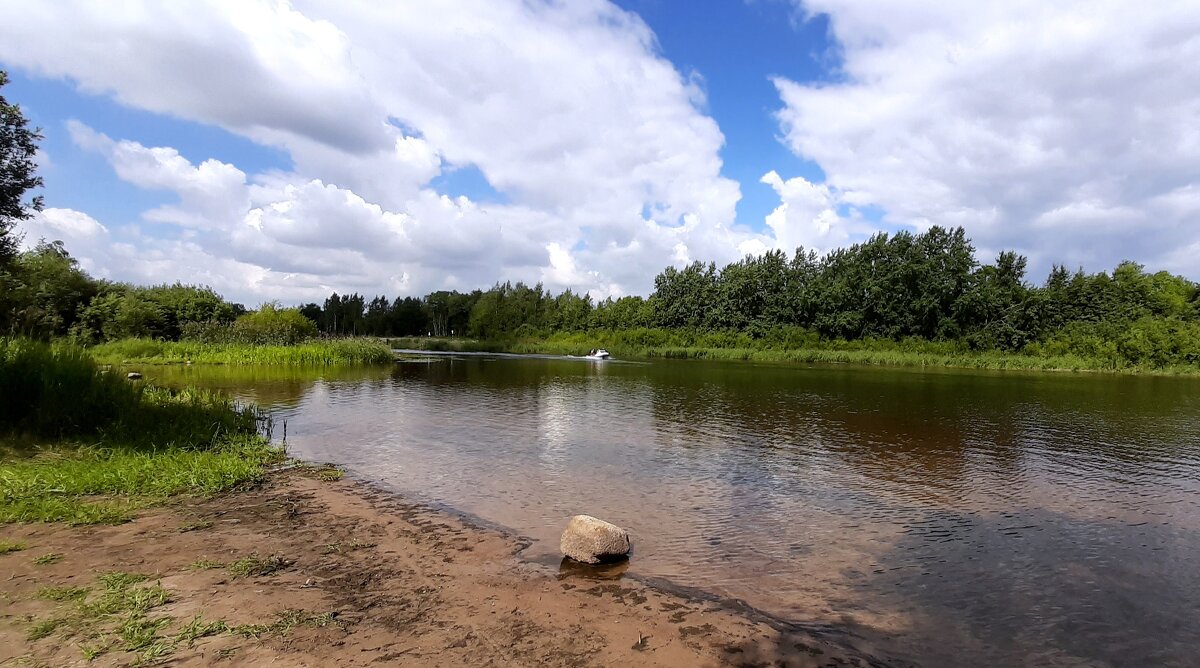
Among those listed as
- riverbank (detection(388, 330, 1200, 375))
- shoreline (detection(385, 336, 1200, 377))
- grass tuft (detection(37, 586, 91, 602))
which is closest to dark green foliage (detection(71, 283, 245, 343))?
riverbank (detection(388, 330, 1200, 375))

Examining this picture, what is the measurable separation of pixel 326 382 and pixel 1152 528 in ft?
111

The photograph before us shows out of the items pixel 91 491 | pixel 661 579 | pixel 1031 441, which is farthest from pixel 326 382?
pixel 1031 441

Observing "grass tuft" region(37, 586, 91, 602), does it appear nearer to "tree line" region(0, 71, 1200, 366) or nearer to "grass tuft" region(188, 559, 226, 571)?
"grass tuft" region(188, 559, 226, 571)

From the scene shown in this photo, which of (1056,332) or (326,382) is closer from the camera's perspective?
(326,382)

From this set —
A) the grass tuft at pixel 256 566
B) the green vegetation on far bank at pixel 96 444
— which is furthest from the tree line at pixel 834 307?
the grass tuft at pixel 256 566

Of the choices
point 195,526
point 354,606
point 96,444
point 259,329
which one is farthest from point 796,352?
point 354,606

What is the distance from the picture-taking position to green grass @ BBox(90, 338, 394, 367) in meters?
41.6

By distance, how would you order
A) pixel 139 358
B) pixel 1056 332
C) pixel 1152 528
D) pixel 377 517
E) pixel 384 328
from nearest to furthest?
1. pixel 377 517
2. pixel 1152 528
3. pixel 139 358
4. pixel 1056 332
5. pixel 384 328

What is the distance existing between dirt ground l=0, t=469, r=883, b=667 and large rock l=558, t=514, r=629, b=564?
10.0 inches

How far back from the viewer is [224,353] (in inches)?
1697

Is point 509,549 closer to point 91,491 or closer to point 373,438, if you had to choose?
point 91,491

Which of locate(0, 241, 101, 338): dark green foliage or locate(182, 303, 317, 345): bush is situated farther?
Answer: locate(182, 303, 317, 345): bush

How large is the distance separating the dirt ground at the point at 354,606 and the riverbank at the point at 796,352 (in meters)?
58.9

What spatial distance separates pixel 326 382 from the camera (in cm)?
3334
